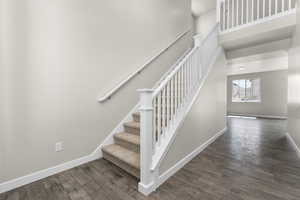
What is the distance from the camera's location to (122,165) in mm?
2020

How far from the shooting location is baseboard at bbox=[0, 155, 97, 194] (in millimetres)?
1607

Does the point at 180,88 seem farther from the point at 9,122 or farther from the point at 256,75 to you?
the point at 256,75

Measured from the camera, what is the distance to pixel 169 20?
12.3 feet

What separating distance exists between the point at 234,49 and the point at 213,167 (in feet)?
9.54

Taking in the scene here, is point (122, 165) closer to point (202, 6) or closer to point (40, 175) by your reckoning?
point (40, 175)

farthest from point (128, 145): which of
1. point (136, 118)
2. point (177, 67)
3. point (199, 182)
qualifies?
point (177, 67)

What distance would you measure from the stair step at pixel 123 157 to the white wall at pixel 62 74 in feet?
0.83

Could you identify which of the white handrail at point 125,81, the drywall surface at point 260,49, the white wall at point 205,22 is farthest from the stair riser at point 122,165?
the white wall at point 205,22

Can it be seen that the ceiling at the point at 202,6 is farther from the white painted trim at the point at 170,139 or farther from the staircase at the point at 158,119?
the white painted trim at the point at 170,139

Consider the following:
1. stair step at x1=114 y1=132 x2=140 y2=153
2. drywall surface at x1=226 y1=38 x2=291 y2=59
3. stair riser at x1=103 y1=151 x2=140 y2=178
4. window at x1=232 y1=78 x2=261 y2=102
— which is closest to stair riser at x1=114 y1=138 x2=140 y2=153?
stair step at x1=114 y1=132 x2=140 y2=153

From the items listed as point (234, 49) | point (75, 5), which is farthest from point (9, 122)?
point (234, 49)

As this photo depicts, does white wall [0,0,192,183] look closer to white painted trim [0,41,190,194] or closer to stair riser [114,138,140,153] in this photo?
white painted trim [0,41,190,194]

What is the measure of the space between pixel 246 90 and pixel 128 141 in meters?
8.03

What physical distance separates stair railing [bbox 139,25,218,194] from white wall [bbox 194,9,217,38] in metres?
3.84
